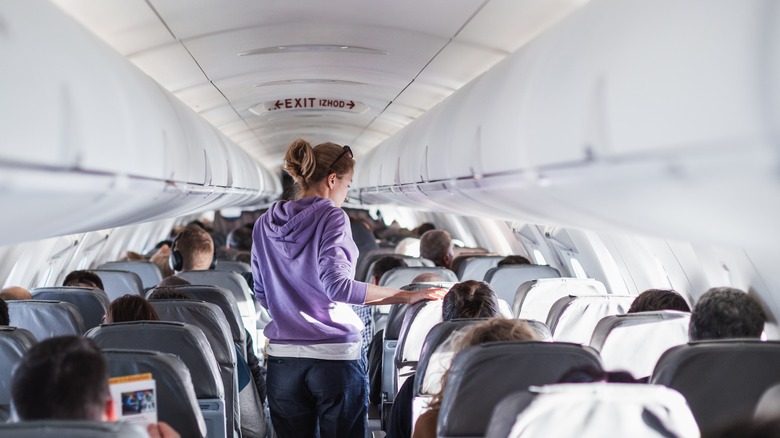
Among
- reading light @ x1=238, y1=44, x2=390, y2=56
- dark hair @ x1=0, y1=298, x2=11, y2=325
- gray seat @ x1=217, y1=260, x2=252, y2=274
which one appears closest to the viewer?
dark hair @ x1=0, y1=298, x2=11, y2=325

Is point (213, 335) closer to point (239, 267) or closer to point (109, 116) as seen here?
point (109, 116)

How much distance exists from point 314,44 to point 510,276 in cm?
227

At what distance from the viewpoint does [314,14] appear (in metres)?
5.92

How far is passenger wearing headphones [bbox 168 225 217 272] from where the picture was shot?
7.38m

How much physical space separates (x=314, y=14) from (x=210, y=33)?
0.75 m

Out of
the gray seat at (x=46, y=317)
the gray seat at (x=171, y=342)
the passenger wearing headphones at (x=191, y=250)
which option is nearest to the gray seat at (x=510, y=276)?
the passenger wearing headphones at (x=191, y=250)

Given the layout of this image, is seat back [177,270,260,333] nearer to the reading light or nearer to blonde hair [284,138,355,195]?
the reading light

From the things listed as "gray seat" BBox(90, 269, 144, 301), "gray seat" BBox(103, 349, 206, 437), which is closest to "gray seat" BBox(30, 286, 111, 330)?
"gray seat" BBox(90, 269, 144, 301)

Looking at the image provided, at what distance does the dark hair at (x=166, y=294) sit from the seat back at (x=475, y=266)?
12.1ft

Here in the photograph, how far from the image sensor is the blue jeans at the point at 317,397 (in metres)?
4.19

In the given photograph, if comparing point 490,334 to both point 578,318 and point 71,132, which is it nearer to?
point 578,318

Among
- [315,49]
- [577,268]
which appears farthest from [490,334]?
[577,268]

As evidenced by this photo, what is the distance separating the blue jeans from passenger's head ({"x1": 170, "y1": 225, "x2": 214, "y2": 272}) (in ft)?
10.7

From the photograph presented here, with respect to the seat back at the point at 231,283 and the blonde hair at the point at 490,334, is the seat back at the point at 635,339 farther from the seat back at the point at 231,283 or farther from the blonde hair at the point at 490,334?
the seat back at the point at 231,283
